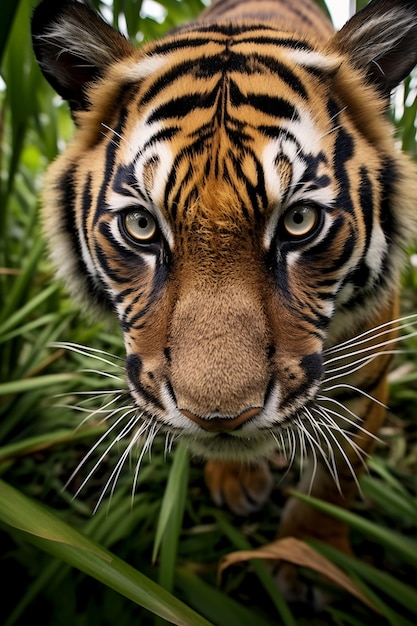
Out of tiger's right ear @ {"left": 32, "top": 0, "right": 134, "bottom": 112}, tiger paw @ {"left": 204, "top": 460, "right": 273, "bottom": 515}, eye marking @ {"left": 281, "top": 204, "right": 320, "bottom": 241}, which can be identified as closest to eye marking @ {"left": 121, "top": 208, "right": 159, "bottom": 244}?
eye marking @ {"left": 281, "top": 204, "right": 320, "bottom": 241}

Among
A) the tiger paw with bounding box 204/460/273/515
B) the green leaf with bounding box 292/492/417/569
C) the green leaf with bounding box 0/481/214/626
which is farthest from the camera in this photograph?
the tiger paw with bounding box 204/460/273/515

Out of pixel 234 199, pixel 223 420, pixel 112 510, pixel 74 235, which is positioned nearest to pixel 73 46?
pixel 74 235

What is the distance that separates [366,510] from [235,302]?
938mm

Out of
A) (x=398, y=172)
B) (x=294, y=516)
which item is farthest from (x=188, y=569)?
(x=398, y=172)

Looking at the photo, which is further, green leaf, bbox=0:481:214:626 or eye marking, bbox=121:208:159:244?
eye marking, bbox=121:208:159:244

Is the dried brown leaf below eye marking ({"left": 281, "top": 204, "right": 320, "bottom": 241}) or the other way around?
below

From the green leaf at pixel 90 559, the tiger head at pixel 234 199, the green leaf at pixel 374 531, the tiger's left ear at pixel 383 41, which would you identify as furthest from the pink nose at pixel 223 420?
the tiger's left ear at pixel 383 41

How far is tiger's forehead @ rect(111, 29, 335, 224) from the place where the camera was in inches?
28.9

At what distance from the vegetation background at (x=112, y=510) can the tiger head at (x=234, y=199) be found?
0.18 m

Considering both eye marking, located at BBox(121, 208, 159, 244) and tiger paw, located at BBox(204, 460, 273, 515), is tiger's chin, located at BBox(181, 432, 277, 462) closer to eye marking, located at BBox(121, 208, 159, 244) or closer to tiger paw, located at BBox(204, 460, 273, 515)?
eye marking, located at BBox(121, 208, 159, 244)

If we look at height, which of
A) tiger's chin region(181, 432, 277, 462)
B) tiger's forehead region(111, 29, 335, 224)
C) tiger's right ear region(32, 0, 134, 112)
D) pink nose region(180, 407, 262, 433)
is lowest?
tiger's chin region(181, 432, 277, 462)

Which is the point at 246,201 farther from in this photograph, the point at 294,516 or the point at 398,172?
the point at 294,516

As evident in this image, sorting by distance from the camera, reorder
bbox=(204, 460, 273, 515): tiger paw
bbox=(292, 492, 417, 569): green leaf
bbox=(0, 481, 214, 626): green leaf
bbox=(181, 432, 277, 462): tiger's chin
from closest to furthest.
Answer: bbox=(0, 481, 214, 626): green leaf
bbox=(181, 432, 277, 462): tiger's chin
bbox=(292, 492, 417, 569): green leaf
bbox=(204, 460, 273, 515): tiger paw

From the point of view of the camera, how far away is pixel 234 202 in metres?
0.72
